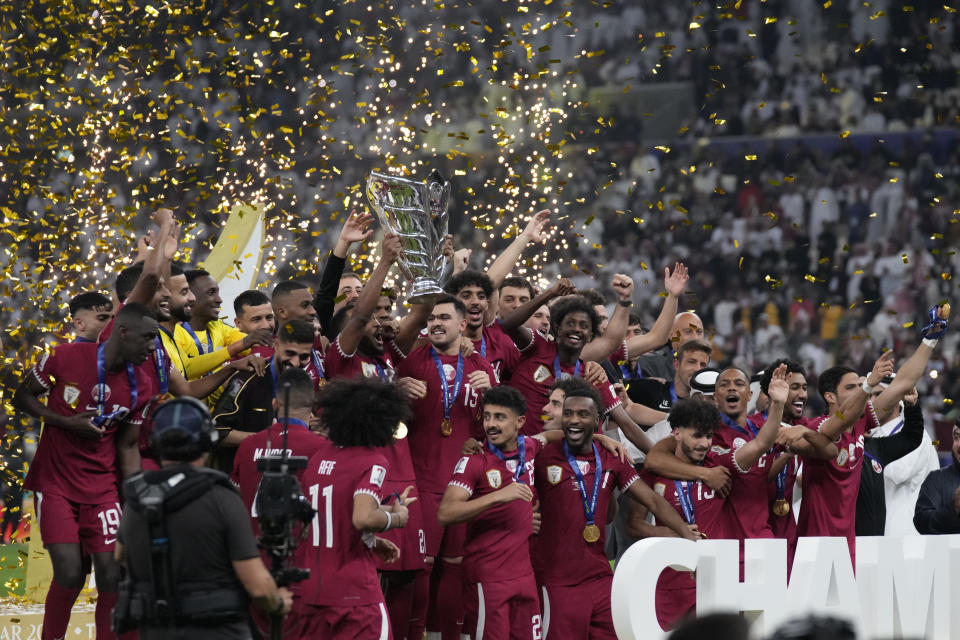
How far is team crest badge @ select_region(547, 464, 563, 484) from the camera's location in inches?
267

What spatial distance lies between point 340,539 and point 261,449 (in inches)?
27.1

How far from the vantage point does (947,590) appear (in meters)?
7.14

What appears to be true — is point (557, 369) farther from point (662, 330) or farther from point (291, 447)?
point (291, 447)


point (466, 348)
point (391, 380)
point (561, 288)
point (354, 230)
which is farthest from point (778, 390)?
point (354, 230)

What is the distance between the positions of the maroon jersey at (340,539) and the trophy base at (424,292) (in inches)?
62.2

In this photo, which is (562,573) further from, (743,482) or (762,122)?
(762,122)

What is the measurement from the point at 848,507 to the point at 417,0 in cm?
1211

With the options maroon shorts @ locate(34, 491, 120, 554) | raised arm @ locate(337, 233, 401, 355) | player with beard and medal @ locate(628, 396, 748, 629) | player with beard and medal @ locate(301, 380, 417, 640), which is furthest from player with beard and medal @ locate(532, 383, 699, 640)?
maroon shorts @ locate(34, 491, 120, 554)

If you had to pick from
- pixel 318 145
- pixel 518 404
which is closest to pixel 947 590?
pixel 518 404

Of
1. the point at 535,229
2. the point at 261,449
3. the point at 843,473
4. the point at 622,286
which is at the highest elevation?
the point at 535,229

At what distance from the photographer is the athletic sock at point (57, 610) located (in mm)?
6246

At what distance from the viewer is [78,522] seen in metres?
6.34

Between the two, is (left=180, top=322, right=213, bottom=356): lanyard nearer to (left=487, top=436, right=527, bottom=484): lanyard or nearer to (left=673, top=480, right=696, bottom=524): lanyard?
(left=487, top=436, right=527, bottom=484): lanyard

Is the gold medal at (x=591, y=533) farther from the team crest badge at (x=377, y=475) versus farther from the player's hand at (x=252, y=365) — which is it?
the player's hand at (x=252, y=365)
